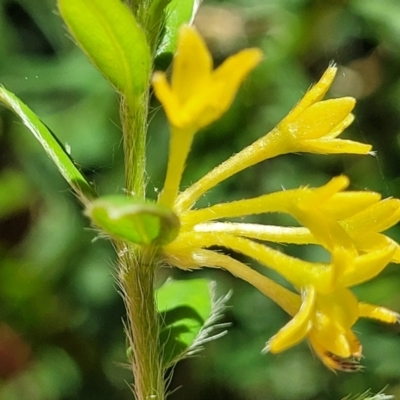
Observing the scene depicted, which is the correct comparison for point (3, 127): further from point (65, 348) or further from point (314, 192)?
point (314, 192)

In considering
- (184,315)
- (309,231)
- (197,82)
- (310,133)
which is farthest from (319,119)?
(184,315)

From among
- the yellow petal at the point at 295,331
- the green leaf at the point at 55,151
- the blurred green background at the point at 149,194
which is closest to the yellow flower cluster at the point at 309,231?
the yellow petal at the point at 295,331

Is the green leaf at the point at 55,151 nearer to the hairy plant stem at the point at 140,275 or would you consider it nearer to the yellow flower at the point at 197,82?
the hairy plant stem at the point at 140,275

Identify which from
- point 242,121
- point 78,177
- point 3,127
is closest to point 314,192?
point 78,177

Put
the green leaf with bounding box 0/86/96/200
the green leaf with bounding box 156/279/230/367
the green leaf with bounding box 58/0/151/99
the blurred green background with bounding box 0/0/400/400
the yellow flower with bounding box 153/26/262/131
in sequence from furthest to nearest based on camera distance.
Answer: the blurred green background with bounding box 0/0/400/400 → the green leaf with bounding box 156/279/230/367 → the green leaf with bounding box 0/86/96/200 → the green leaf with bounding box 58/0/151/99 → the yellow flower with bounding box 153/26/262/131

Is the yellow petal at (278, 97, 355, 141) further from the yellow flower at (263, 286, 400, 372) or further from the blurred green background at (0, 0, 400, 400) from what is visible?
the blurred green background at (0, 0, 400, 400)

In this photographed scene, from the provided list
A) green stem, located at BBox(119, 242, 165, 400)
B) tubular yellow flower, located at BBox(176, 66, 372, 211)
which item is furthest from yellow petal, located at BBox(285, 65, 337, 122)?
green stem, located at BBox(119, 242, 165, 400)
